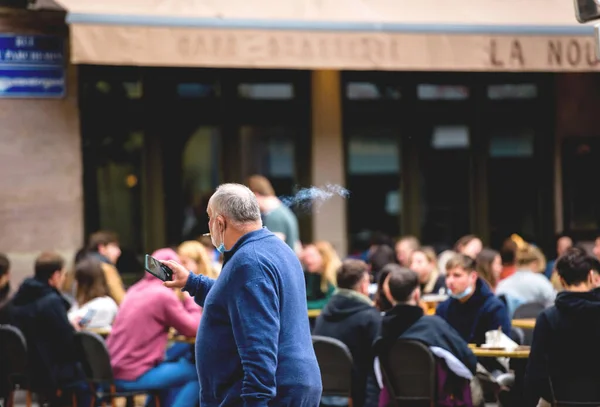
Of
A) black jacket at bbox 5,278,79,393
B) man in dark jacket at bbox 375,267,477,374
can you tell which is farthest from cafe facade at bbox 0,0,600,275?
man in dark jacket at bbox 375,267,477,374

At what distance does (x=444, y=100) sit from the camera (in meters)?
15.1

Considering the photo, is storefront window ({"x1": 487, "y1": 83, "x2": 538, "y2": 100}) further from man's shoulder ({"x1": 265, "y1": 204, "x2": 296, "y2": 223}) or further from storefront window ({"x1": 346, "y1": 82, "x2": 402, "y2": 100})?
man's shoulder ({"x1": 265, "y1": 204, "x2": 296, "y2": 223})

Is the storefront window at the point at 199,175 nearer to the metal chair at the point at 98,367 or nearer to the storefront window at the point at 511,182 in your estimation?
the storefront window at the point at 511,182

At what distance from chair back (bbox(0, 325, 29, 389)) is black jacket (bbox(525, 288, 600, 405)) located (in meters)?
4.01

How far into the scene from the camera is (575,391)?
7.61 meters

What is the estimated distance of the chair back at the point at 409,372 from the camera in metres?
7.97

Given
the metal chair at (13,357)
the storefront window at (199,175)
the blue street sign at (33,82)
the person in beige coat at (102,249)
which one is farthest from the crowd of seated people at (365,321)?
the storefront window at (199,175)

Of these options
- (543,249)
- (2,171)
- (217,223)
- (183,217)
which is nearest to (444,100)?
(543,249)

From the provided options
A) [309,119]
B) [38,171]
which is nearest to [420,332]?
[38,171]

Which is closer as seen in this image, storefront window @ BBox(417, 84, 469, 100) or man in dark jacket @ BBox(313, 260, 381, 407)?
man in dark jacket @ BBox(313, 260, 381, 407)

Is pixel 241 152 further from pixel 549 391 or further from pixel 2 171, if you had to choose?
pixel 549 391

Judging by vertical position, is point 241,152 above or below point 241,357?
above

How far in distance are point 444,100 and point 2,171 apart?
5.29 metres

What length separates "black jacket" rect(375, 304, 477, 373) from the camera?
795 cm
